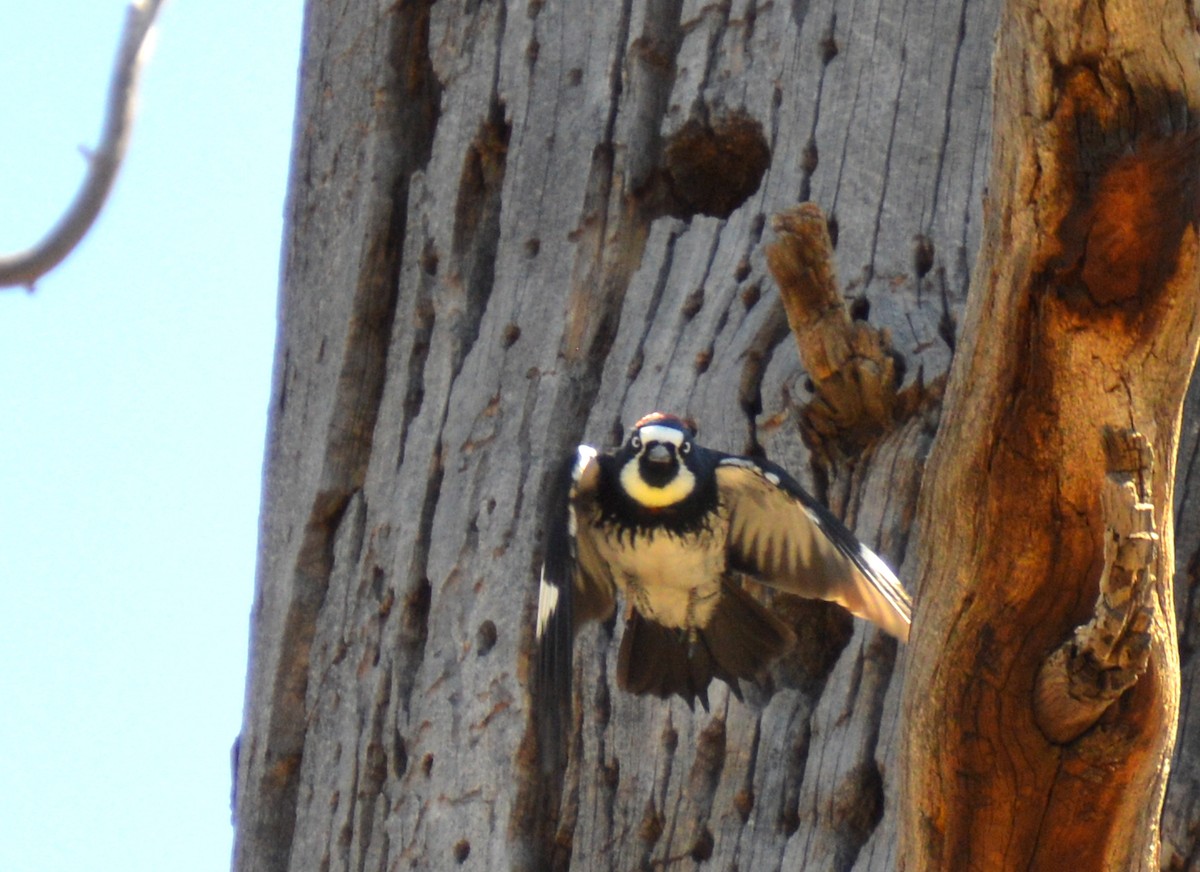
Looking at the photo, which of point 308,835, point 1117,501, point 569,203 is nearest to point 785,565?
point 569,203

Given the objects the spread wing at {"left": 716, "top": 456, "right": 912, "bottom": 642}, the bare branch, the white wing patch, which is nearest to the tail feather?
the spread wing at {"left": 716, "top": 456, "right": 912, "bottom": 642}

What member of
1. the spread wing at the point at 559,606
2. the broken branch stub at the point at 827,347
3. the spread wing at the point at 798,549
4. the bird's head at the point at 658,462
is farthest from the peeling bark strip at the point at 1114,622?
the bird's head at the point at 658,462

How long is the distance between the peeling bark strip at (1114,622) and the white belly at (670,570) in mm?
1663

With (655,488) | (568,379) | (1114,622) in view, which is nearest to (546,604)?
(655,488)

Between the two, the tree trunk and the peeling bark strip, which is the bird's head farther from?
the peeling bark strip

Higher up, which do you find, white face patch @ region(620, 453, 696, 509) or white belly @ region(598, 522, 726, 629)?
white face patch @ region(620, 453, 696, 509)

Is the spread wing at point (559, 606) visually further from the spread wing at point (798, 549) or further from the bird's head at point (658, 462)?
the spread wing at point (798, 549)

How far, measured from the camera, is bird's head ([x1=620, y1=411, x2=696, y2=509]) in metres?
3.47

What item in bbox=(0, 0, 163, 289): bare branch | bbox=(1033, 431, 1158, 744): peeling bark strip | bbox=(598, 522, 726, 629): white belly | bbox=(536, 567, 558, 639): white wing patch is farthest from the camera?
bbox=(598, 522, 726, 629): white belly

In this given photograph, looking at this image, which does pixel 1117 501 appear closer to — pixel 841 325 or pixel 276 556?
pixel 841 325

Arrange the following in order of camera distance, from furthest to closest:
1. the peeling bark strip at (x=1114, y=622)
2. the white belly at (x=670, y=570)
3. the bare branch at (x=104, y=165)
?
the white belly at (x=670, y=570)
the bare branch at (x=104, y=165)
the peeling bark strip at (x=1114, y=622)

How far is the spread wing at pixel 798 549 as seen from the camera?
3.20m

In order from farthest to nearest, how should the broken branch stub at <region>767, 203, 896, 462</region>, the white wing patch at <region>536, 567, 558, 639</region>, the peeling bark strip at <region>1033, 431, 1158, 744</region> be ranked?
the white wing patch at <region>536, 567, 558, 639</region>
the broken branch stub at <region>767, 203, 896, 462</region>
the peeling bark strip at <region>1033, 431, 1158, 744</region>

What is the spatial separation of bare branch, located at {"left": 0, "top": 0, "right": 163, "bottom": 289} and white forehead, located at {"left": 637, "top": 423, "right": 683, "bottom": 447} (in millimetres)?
1305
